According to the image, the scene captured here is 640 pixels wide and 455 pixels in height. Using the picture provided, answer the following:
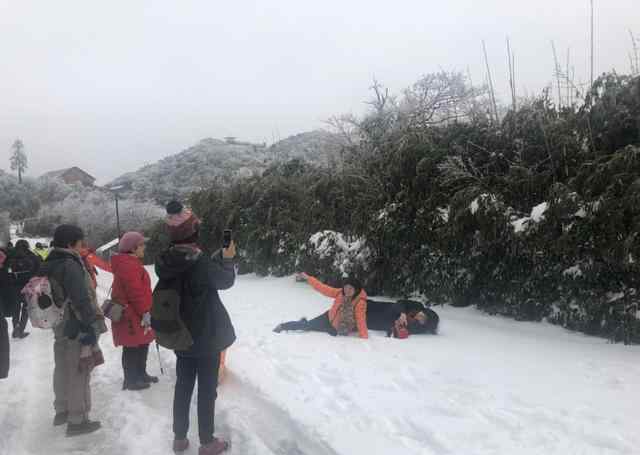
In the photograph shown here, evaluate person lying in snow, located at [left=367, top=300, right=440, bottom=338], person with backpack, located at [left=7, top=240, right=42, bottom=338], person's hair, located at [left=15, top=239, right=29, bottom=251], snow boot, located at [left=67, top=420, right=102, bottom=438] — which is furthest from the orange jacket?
person's hair, located at [left=15, top=239, right=29, bottom=251]

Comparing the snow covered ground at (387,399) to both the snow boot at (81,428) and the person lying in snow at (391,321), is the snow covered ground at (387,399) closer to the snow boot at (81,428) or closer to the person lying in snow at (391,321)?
the snow boot at (81,428)

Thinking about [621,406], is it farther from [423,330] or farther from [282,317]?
[282,317]

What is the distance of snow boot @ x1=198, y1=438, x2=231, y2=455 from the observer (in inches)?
136

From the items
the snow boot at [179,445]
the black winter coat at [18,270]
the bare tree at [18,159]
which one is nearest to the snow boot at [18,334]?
the black winter coat at [18,270]

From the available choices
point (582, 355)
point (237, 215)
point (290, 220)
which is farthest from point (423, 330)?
point (237, 215)

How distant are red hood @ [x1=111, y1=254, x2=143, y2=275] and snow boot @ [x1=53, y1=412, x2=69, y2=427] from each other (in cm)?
132

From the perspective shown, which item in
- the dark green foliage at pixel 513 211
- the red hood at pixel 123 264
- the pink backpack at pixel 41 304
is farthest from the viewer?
the dark green foliage at pixel 513 211

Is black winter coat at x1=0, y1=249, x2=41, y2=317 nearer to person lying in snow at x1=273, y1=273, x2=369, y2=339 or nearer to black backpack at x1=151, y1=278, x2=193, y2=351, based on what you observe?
person lying in snow at x1=273, y1=273, x2=369, y2=339

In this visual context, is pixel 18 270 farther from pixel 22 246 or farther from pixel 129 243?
pixel 129 243

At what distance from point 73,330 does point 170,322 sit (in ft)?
3.91

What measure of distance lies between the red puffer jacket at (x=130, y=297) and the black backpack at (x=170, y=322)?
1.64m

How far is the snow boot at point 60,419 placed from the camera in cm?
418

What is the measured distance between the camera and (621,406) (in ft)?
12.9

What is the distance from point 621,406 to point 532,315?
8.73 ft
